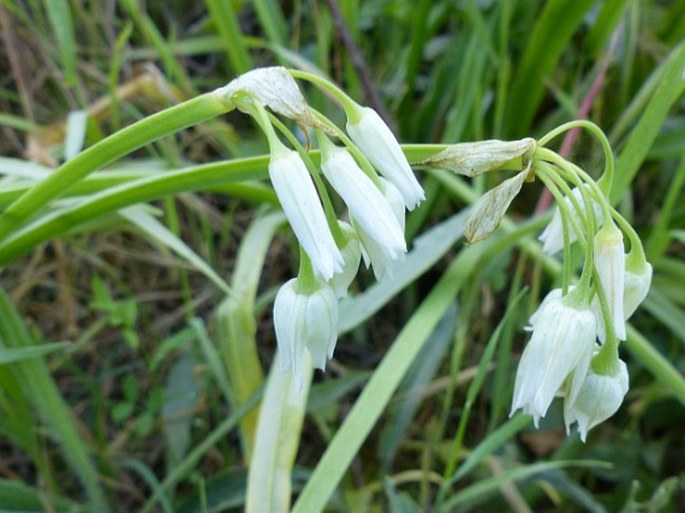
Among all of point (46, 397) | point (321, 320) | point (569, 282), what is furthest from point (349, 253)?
point (46, 397)

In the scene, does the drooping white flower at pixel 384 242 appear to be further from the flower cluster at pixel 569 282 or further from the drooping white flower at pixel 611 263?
the drooping white flower at pixel 611 263

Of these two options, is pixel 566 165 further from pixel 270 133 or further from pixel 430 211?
pixel 430 211

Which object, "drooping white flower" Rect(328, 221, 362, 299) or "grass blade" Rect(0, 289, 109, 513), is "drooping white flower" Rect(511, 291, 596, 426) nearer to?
"drooping white flower" Rect(328, 221, 362, 299)

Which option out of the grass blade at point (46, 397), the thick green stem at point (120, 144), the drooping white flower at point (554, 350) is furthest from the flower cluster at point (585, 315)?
the grass blade at point (46, 397)

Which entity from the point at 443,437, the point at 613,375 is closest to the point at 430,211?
the point at 443,437

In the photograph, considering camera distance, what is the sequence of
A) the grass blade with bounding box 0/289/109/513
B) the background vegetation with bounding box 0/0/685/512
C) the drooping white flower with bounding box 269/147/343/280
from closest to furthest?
the drooping white flower with bounding box 269/147/343/280
the grass blade with bounding box 0/289/109/513
the background vegetation with bounding box 0/0/685/512

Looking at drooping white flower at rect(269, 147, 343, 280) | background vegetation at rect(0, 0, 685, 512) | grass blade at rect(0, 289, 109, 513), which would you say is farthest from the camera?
background vegetation at rect(0, 0, 685, 512)

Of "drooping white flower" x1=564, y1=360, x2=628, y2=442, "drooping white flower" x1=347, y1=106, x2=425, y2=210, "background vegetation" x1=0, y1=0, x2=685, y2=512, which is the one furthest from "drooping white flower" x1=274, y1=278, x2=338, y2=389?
"background vegetation" x1=0, y1=0, x2=685, y2=512
